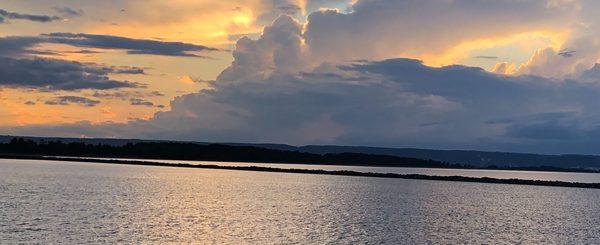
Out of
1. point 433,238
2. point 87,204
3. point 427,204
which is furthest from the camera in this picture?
point 427,204

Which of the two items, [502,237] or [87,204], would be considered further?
[87,204]

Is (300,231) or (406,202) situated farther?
(406,202)

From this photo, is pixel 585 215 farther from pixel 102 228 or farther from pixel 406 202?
pixel 102 228

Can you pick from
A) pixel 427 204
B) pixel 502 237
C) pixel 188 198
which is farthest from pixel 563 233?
pixel 188 198

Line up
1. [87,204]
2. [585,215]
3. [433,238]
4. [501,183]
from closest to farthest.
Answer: [433,238], [87,204], [585,215], [501,183]

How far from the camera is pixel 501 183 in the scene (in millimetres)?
178500

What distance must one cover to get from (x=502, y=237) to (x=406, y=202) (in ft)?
118

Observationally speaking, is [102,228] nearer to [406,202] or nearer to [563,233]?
[563,233]

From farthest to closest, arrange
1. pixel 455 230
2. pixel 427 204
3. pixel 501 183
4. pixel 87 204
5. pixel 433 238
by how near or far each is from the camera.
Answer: pixel 501 183, pixel 427 204, pixel 87 204, pixel 455 230, pixel 433 238

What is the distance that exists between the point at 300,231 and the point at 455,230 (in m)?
13.3

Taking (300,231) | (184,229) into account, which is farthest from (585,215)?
(184,229)

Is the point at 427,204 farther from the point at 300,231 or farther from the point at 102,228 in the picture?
the point at 102,228

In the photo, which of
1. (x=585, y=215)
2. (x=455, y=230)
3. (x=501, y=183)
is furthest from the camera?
(x=501, y=183)

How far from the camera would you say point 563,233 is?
58.6m
